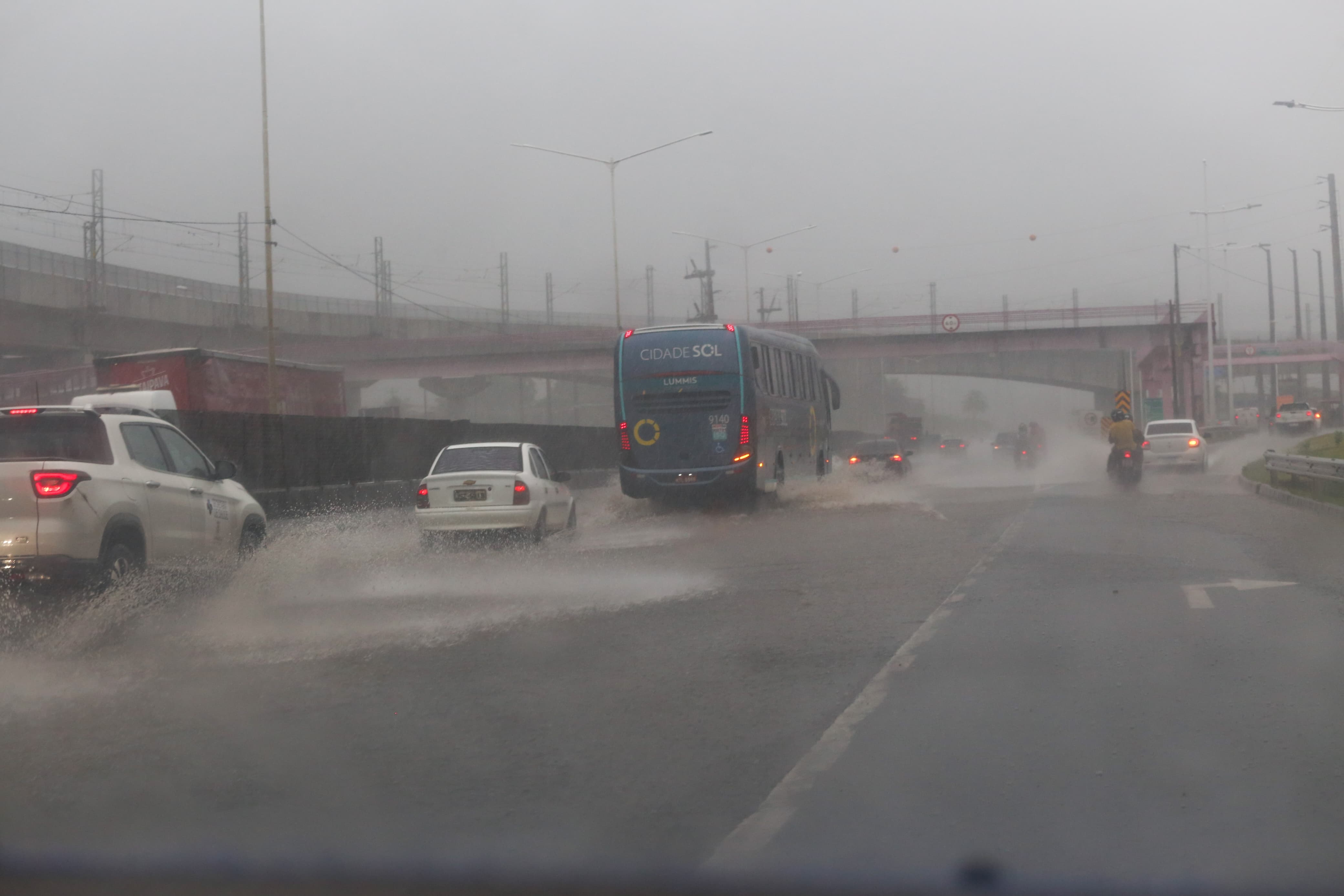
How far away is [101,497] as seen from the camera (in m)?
9.10

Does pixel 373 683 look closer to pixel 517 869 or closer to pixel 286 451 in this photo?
pixel 517 869

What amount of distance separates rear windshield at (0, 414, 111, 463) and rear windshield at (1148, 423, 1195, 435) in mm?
27945

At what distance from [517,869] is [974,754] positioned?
7.16ft

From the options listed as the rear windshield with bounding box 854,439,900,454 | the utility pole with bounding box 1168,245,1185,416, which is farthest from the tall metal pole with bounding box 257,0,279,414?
the utility pole with bounding box 1168,245,1185,416

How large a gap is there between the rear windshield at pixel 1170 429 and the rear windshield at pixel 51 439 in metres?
27.9

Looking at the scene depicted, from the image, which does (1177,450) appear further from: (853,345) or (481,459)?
(853,345)

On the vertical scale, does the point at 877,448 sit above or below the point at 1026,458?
above

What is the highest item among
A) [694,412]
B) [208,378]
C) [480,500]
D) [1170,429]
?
[208,378]

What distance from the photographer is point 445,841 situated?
14.7 ft

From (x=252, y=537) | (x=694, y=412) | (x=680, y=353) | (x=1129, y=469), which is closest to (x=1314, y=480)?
(x=1129, y=469)

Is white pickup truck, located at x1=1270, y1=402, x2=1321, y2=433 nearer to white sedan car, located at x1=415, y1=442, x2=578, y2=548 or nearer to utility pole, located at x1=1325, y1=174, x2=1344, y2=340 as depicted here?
utility pole, located at x1=1325, y1=174, x2=1344, y2=340

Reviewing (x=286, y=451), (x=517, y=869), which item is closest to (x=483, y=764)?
(x=517, y=869)

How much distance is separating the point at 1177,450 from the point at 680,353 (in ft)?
52.2

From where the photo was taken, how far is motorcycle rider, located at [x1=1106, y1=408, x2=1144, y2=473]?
2647 cm
